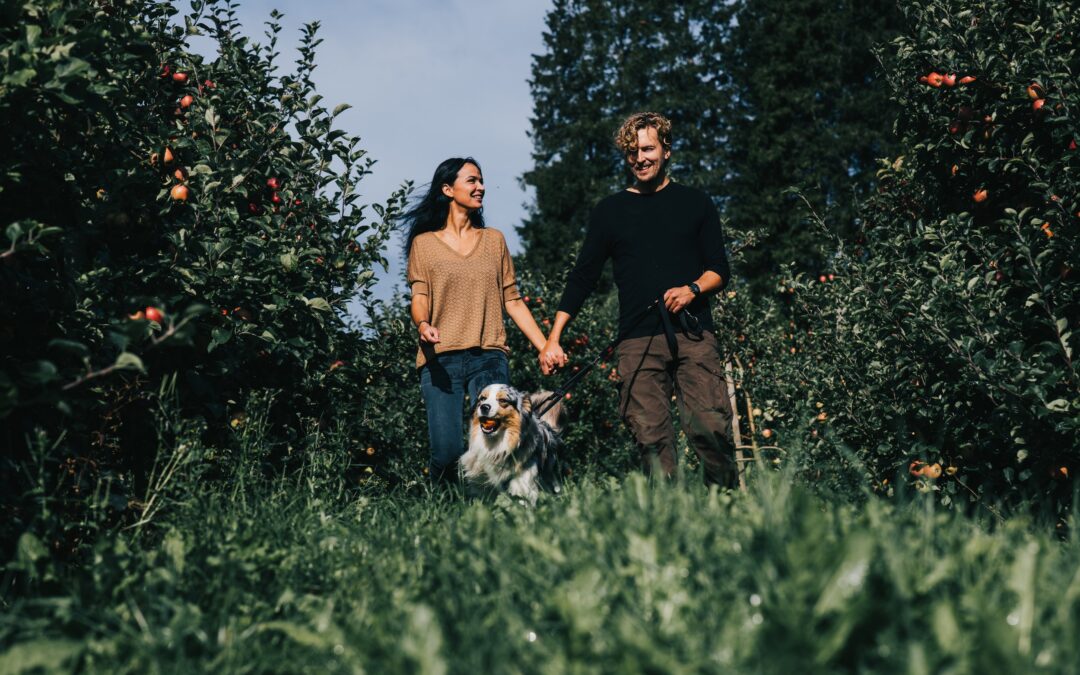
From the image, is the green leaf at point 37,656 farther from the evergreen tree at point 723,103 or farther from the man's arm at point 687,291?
the evergreen tree at point 723,103

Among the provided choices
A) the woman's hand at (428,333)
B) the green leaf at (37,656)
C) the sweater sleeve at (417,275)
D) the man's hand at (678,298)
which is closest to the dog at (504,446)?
the woman's hand at (428,333)

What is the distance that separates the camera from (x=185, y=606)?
7.75ft

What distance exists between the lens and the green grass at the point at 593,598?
5.72 feet

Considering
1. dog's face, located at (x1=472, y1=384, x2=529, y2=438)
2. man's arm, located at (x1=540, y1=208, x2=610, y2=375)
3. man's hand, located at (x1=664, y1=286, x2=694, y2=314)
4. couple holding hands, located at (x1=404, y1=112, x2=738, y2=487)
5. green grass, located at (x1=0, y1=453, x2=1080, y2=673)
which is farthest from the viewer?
dog's face, located at (x1=472, y1=384, x2=529, y2=438)

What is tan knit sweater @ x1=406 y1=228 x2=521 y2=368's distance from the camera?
5.41 meters

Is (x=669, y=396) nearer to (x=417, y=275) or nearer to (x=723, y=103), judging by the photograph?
(x=417, y=275)

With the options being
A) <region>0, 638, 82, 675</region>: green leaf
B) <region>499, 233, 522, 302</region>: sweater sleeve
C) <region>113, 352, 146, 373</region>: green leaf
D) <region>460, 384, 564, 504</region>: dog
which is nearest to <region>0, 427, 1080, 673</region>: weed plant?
<region>0, 638, 82, 675</region>: green leaf

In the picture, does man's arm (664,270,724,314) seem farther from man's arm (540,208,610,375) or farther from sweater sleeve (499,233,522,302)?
sweater sleeve (499,233,522,302)

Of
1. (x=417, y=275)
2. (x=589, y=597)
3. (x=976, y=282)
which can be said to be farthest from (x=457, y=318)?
(x=589, y=597)

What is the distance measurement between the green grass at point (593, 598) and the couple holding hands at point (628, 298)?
69.6 inches

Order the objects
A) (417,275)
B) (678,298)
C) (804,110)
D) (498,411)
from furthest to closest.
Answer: (804,110)
(417,275)
(498,411)
(678,298)

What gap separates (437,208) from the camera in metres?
5.88

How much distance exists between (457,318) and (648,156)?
1.46 meters

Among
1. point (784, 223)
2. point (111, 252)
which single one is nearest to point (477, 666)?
point (111, 252)
